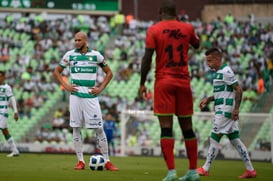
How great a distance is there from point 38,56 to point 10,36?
2406mm

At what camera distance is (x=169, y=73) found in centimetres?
1091

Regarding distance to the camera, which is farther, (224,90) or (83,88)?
(83,88)

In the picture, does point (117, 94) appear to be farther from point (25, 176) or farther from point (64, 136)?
point (25, 176)

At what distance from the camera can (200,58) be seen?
116 feet

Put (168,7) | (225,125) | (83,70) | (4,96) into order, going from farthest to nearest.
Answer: (4,96), (83,70), (225,125), (168,7)

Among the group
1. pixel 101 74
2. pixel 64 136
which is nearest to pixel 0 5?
pixel 101 74

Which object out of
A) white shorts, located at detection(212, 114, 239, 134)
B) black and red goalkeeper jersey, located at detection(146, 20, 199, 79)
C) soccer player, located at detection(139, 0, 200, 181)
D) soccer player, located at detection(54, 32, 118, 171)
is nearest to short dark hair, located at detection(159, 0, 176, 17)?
soccer player, located at detection(139, 0, 200, 181)

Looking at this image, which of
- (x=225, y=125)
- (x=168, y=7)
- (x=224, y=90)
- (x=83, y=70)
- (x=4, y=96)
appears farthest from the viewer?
(x=4, y=96)

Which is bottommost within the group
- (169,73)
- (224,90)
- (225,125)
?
(225,125)

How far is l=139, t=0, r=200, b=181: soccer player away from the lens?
10.8m

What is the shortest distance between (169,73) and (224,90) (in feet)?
10.6

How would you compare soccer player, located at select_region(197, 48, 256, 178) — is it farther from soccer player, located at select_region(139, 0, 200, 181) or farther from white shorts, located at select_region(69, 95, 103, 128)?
soccer player, located at select_region(139, 0, 200, 181)

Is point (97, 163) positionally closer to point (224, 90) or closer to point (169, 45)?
point (224, 90)

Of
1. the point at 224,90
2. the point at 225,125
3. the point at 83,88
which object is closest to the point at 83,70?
the point at 83,88
